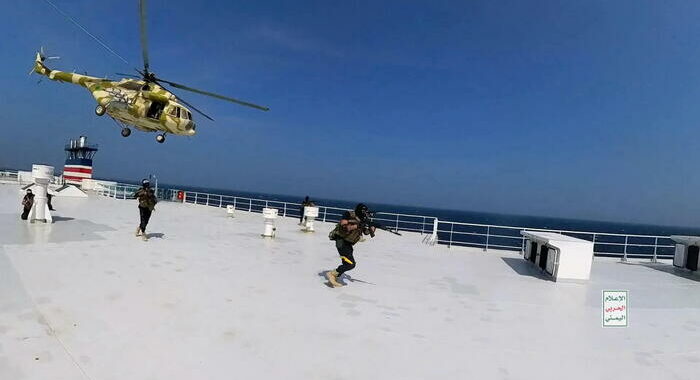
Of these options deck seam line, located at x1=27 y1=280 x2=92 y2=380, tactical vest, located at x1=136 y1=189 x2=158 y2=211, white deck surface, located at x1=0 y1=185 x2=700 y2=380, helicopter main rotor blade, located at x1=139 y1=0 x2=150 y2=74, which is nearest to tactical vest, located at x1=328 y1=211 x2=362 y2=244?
white deck surface, located at x1=0 y1=185 x2=700 y2=380

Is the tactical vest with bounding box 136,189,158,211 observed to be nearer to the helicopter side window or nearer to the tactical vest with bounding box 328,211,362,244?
the tactical vest with bounding box 328,211,362,244

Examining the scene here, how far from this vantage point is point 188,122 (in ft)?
57.0

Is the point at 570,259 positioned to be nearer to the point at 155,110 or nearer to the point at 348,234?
the point at 348,234

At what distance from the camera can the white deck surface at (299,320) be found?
3.72 meters

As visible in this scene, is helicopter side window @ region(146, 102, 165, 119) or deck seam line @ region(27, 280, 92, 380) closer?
deck seam line @ region(27, 280, 92, 380)

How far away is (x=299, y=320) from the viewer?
4.99 meters

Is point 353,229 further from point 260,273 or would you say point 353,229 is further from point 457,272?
point 457,272

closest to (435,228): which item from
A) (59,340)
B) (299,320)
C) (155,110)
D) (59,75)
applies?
(299,320)

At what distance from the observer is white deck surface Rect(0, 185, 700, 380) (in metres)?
3.72

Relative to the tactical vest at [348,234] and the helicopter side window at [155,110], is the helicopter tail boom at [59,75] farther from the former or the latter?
the tactical vest at [348,234]

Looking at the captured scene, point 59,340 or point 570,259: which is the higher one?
point 570,259

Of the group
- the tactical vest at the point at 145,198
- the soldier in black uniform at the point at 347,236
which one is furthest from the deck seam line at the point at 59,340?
the tactical vest at the point at 145,198

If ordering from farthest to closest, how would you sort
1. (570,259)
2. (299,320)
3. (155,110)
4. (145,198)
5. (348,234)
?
1. (155,110)
2. (145,198)
3. (570,259)
4. (348,234)
5. (299,320)

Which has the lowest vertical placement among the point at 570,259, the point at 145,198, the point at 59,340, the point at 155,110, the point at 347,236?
the point at 59,340
